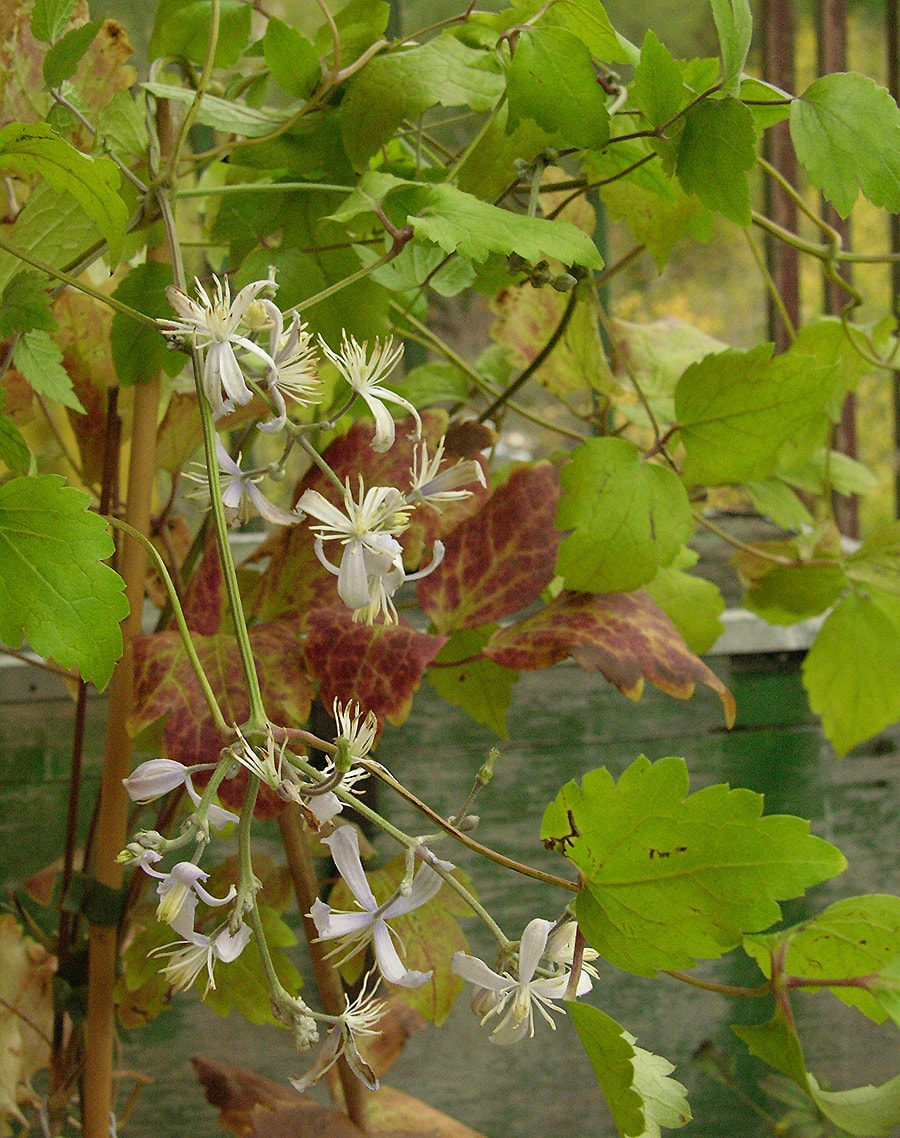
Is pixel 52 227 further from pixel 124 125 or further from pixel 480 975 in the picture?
pixel 480 975

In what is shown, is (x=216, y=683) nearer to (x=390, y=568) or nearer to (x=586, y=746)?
(x=390, y=568)

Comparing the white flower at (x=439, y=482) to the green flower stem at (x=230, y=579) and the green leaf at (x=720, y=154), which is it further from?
the green leaf at (x=720, y=154)

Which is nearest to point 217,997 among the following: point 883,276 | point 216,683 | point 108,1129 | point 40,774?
point 108,1129

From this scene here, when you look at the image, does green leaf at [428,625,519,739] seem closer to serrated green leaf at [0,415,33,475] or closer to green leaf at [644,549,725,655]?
green leaf at [644,549,725,655]

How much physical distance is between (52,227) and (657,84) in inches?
10.5

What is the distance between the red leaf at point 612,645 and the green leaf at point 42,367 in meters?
0.23

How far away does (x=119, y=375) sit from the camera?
0.49m

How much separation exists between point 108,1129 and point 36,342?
0.37m

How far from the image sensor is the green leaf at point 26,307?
0.43 m

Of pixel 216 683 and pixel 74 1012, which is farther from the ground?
pixel 216 683

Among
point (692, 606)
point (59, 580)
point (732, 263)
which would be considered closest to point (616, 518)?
point (692, 606)

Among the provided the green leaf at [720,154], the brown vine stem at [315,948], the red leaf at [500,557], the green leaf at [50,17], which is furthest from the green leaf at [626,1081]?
the green leaf at [50,17]

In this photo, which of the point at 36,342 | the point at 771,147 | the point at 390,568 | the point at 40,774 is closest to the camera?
the point at 390,568

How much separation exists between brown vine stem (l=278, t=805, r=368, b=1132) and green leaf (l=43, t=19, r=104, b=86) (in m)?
0.32
